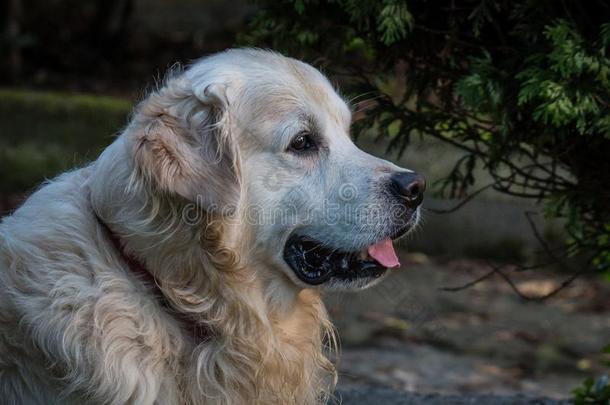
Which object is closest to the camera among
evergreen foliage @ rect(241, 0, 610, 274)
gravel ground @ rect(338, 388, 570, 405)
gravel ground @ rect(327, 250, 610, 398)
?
evergreen foliage @ rect(241, 0, 610, 274)

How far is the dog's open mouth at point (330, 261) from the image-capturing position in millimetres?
3635

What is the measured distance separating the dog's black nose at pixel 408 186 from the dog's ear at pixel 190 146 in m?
0.58

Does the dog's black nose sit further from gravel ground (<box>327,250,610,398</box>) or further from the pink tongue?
gravel ground (<box>327,250,610,398</box>)

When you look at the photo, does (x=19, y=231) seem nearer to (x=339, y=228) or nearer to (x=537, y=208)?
(x=339, y=228)

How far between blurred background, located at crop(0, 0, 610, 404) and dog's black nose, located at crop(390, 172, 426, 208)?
380 millimetres

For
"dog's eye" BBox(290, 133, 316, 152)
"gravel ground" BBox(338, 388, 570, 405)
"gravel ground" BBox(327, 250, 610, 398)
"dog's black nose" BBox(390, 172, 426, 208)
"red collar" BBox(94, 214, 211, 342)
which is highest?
"dog's eye" BBox(290, 133, 316, 152)

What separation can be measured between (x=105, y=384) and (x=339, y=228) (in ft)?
3.17

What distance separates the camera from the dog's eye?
365 cm

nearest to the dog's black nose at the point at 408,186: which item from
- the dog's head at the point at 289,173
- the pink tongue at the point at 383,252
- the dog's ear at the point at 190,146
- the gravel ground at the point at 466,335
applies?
the dog's head at the point at 289,173

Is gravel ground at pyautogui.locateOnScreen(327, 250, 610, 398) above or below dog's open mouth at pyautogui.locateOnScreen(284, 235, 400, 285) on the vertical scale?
below

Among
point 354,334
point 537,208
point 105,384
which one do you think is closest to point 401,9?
point 105,384

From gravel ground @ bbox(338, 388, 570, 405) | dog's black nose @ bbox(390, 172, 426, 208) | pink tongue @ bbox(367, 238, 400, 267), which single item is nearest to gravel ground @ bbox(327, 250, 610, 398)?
gravel ground @ bbox(338, 388, 570, 405)

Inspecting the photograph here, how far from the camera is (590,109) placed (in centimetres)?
354

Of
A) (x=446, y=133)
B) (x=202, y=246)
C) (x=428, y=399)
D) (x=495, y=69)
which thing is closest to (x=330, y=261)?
(x=202, y=246)
